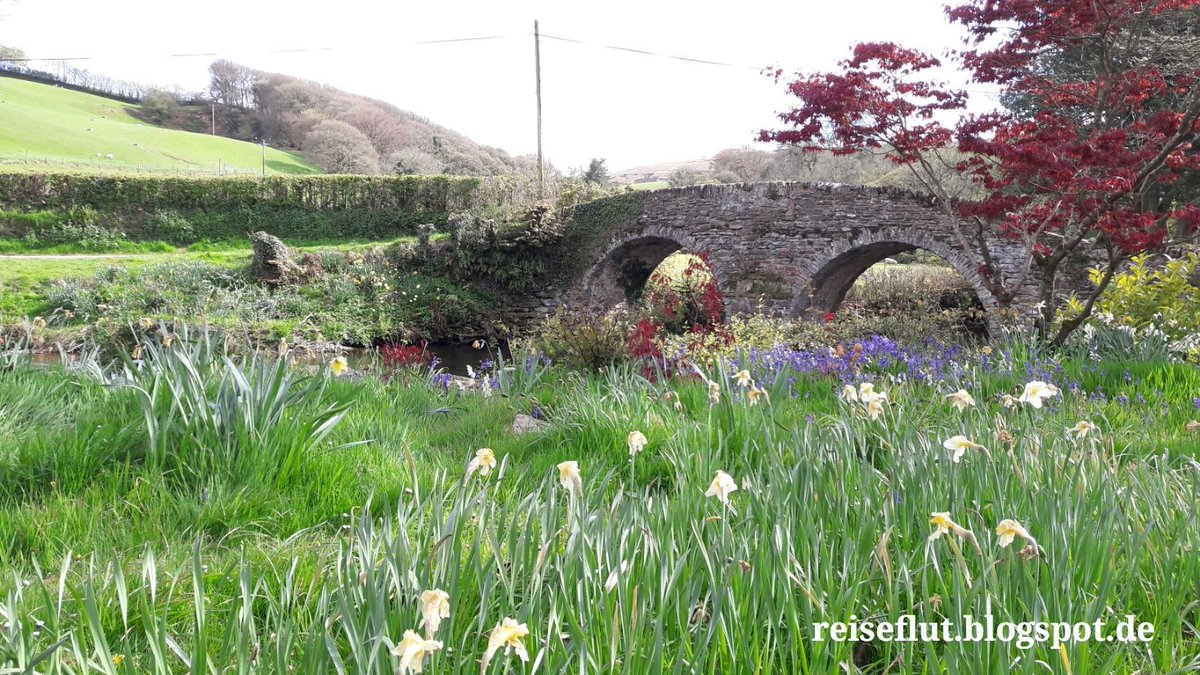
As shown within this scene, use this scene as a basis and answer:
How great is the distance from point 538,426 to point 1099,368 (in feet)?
12.7

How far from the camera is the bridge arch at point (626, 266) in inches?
680

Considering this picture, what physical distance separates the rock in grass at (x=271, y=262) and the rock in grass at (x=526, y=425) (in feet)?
51.4

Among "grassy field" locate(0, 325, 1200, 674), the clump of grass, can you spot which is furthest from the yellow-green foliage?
the clump of grass

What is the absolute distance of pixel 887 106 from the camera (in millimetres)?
8156

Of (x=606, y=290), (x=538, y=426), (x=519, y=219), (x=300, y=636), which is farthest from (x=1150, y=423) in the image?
(x=519, y=219)

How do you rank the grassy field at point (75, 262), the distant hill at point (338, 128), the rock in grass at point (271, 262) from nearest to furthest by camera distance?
the grassy field at point (75, 262)
the rock in grass at point (271, 262)
the distant hill at point (338, 128)

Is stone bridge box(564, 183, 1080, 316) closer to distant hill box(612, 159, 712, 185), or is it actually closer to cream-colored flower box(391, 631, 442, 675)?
cream-colored flower box(391, 631, 442, 675)

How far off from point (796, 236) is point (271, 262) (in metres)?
12.5

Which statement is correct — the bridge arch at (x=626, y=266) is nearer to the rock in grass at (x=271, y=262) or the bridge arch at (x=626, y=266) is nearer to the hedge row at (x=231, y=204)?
the hedge row at (x=231, y=204)

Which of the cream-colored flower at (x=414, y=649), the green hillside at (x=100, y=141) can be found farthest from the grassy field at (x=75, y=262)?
the cream-colored flower at (x=414, y=649)

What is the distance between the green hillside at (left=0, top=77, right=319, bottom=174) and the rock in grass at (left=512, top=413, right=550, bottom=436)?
31475 millimetres

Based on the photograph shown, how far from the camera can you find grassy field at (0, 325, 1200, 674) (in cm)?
133

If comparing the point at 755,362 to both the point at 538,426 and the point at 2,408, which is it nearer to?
the point at 538,426

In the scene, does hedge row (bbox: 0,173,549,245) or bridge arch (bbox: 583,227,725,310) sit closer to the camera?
bridge arch (bbox: 583,227,725,310)
